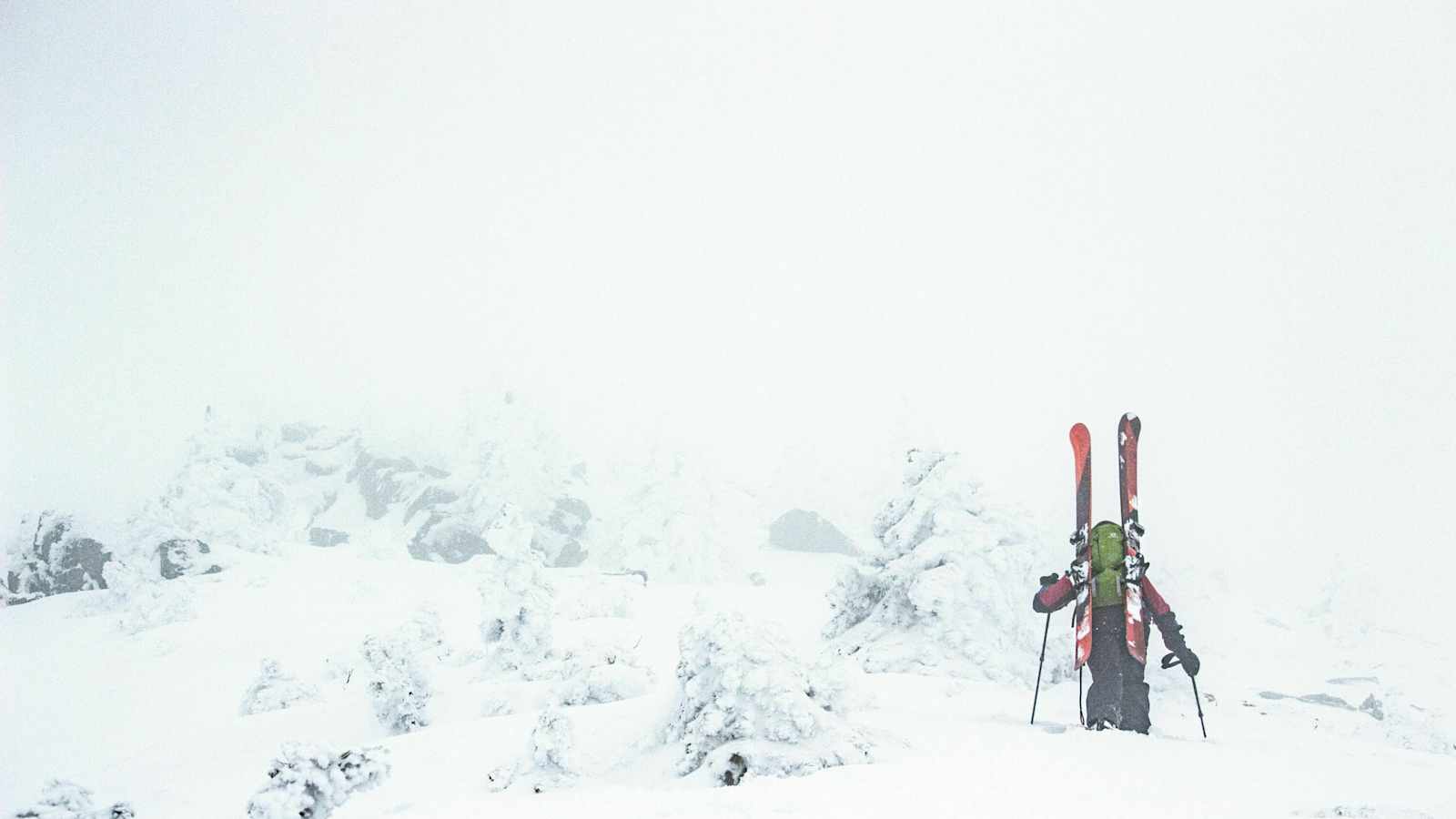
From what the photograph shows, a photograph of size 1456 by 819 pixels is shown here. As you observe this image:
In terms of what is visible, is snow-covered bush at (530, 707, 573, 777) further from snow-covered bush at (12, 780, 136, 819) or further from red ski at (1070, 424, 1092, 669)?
red ski at (1070, 424, 1092, 669)

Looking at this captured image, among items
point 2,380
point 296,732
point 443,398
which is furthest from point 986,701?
point 2,380

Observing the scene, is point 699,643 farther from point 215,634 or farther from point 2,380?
point 2,380

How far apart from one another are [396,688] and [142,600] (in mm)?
19514

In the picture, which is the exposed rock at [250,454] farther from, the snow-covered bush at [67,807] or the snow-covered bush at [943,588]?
the snow-covered bush at [67,807]

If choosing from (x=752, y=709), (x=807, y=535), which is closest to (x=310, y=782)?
(x=752, y=709)

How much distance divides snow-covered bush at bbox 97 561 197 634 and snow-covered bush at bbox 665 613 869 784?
2589 centimetres

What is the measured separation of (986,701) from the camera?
10945 millimetres

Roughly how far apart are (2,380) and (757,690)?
10859 centimetres

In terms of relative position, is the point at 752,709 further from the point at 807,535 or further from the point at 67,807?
the point at 807,535

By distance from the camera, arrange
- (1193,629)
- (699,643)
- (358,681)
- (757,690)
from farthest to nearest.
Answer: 1. (1193,629)
2. (358,681)
3. (699,643)
4. (757,690)

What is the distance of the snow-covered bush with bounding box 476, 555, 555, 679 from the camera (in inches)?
663

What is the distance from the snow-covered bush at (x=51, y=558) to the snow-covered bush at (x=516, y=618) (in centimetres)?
2606

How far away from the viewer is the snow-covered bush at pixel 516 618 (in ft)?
55.3

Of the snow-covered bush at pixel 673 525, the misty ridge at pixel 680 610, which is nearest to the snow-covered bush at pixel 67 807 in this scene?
the misty ridge at pixel 680 610
